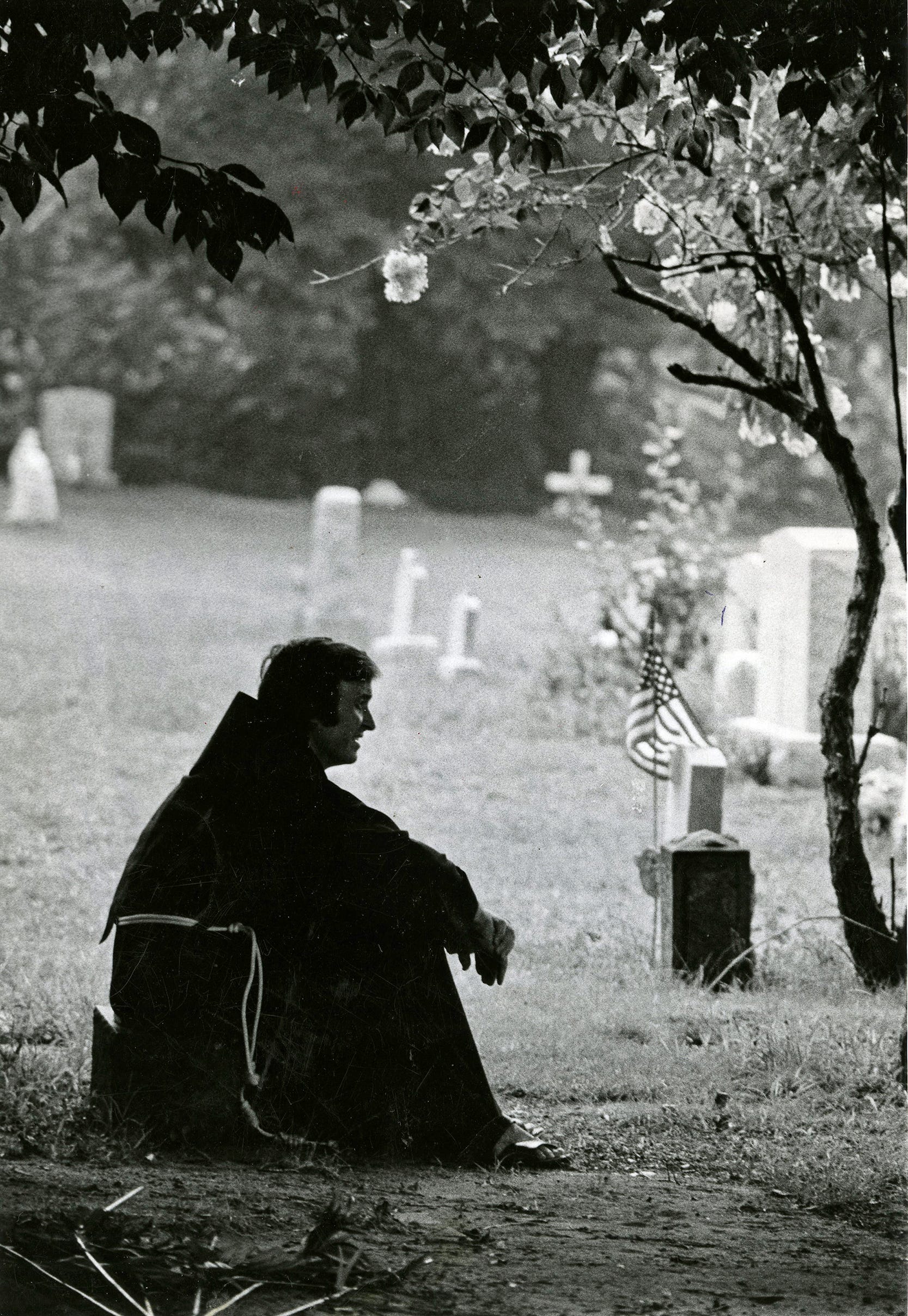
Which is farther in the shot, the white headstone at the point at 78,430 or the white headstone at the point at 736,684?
the white headstone at the point at 736,684

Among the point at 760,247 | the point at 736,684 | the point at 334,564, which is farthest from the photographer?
the point at 736,684

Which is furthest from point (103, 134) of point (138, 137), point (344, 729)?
point (344, 729)

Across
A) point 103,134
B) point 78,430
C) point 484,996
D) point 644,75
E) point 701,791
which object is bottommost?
point 484,996

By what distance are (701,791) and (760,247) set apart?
4.80ft

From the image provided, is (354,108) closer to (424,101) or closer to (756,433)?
(424,101)

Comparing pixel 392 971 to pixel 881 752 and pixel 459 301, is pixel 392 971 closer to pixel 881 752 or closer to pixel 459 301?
pixel 459 301

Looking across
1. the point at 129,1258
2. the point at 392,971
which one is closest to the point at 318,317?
the point at 392,971

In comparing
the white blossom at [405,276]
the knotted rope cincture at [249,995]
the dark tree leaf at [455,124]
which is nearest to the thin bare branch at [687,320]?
the white blossom at [405,276]

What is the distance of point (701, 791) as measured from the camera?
455cm

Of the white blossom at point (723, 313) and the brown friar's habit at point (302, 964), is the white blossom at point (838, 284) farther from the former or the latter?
the brown friar's habit at point (302, 964)

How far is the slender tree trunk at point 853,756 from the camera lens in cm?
413

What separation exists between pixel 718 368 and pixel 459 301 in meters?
0.93

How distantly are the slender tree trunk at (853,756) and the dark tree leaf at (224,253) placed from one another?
5.33ft

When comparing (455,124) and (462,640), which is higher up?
(455,124)
